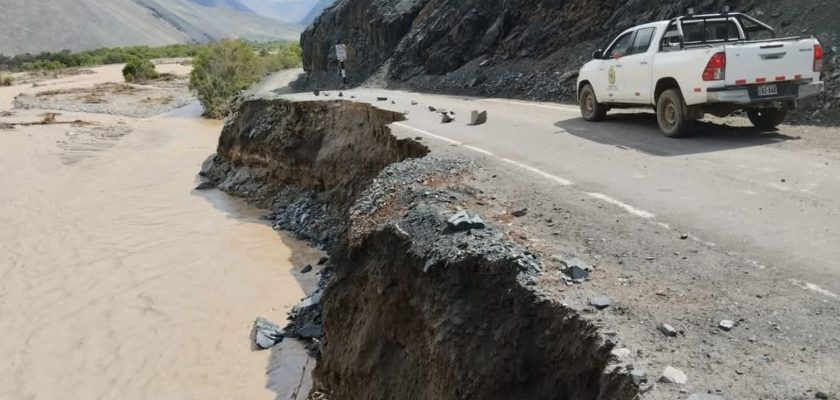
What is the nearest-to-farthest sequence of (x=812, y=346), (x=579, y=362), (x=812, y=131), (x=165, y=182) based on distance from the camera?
(x=812, y=346)
(x=579, y=362)
(x=812, y=131)
(x=165, y=182)

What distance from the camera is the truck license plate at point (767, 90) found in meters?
9.13

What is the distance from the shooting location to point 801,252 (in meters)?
5.11

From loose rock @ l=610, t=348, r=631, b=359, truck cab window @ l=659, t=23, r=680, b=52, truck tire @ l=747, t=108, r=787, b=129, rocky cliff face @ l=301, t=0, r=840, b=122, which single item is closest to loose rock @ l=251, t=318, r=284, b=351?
loose rock @ l=610, t=348, r=631, b=359

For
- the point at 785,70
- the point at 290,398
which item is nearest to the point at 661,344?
the point at 290,398

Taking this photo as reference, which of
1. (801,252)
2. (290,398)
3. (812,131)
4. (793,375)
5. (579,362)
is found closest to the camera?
(793,375)

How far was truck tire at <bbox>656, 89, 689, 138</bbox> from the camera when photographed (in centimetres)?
981

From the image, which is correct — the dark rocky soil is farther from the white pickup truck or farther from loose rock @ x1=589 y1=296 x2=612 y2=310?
the white pickup truck

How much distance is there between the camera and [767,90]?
30.0 ft

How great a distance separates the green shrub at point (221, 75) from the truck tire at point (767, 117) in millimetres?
33915

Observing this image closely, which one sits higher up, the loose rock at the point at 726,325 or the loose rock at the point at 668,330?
the loose rock at the point at 726,325

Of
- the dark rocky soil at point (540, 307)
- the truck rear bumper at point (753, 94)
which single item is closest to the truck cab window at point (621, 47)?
the truck rear bumper at point (753, 94)

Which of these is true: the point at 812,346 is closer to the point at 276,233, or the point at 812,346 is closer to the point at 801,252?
the point at 801,252

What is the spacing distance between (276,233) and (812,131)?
11265mm

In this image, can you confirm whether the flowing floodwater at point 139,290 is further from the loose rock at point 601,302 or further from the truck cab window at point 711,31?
the truck cab window at point 711,31
